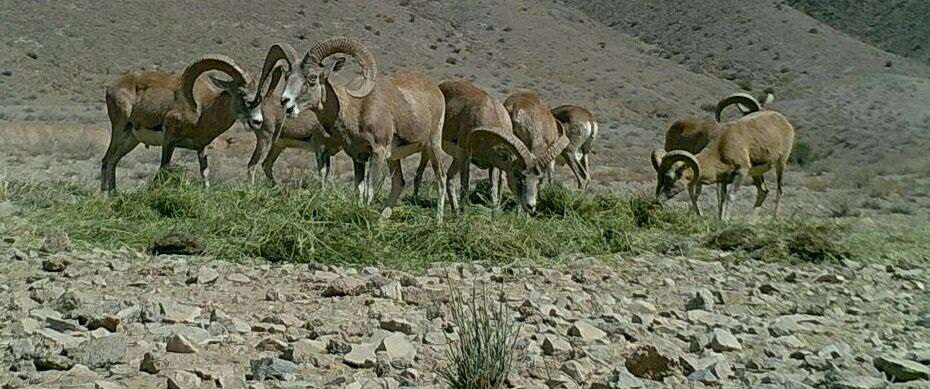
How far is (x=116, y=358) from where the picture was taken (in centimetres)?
628

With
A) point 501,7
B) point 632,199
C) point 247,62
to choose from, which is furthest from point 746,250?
point 501,7

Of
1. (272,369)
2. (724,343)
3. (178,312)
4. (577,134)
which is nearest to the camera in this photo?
(272,369)

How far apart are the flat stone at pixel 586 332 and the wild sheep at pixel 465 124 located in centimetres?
834

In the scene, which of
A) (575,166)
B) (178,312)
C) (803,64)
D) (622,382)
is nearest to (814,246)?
(622,382)

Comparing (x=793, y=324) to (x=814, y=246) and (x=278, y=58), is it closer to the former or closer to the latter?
(x=814, y=246)

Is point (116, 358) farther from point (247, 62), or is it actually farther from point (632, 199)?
point (247, 62)

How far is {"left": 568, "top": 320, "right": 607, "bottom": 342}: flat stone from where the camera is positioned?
746 centimetres

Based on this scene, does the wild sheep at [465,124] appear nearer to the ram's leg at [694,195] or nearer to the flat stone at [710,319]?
the ram's leg at [694,195]

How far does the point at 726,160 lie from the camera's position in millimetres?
19172

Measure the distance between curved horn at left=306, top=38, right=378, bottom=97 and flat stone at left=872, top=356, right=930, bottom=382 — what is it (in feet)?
30.7

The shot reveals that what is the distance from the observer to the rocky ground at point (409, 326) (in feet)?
20.7

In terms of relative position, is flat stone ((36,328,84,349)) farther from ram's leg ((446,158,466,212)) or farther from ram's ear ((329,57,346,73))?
ram's leg ((446,158,466,212))

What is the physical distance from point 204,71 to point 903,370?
1438cm

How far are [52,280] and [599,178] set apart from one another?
23.8 metres
